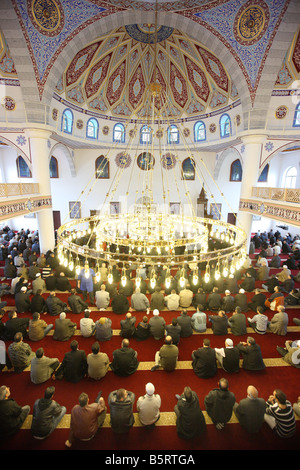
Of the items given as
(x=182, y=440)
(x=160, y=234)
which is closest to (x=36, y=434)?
(x=182, y=440)

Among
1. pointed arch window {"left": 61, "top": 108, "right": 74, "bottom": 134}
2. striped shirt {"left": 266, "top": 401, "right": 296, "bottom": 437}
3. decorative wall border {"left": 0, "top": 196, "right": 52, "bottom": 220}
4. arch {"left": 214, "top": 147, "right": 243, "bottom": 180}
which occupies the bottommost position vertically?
striped shirt {"left": 266, "top": 401, "right": 296, "bottom": 437}

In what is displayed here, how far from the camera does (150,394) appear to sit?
2.83 meters

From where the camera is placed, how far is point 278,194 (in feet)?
22.7

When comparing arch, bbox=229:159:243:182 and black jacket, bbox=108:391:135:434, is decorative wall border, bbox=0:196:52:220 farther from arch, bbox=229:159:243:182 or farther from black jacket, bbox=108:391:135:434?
arch, bbox=229:159:243:182

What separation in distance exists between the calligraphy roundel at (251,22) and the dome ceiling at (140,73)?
2.38m

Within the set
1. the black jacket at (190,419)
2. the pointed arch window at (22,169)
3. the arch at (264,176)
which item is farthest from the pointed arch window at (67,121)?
the black jacket at (190,419)

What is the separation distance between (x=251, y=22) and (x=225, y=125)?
4071mm

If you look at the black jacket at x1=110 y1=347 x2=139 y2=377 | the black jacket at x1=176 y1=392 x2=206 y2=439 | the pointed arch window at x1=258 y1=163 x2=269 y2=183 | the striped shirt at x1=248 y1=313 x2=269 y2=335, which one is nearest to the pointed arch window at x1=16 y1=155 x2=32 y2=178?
the black jacket at x1=110 y1=347 x2=139 y2=377

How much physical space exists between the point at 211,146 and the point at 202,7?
18.6ft

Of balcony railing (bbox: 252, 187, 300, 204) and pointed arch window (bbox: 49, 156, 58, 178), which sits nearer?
balcony railing (bbox: 252, 187, 300, 204)

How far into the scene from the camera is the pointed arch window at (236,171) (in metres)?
A: 12.8

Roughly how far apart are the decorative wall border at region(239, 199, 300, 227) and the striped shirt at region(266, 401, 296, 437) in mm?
4145

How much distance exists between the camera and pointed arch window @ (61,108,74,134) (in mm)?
10008

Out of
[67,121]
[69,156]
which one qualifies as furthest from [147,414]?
[69,156]
